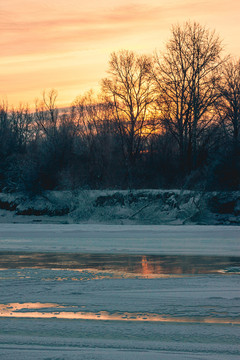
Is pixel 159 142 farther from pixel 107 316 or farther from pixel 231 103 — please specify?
pixel 107 316

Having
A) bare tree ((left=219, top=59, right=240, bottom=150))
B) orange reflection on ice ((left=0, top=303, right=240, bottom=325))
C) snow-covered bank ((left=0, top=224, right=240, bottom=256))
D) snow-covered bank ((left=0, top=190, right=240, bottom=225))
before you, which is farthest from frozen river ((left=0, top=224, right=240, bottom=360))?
bare tree ((left=219, top=59, right=240, bottom=150))

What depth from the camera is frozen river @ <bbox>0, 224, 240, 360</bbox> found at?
19.1 ft

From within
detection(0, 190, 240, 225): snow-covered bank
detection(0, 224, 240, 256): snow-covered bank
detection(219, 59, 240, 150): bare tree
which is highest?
detection(219, 59, 240, 150): bare tree

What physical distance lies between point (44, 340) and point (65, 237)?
1307 cm

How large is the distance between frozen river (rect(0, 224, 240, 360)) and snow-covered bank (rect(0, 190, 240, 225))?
12.8 meters

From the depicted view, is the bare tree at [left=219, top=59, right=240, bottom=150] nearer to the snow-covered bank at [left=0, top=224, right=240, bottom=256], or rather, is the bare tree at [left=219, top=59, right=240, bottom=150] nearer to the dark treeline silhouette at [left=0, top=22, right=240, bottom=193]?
the dark treeline silhouette at [left=0, top=22, right=240, bottom=193]

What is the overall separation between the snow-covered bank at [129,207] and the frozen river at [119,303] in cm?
1282

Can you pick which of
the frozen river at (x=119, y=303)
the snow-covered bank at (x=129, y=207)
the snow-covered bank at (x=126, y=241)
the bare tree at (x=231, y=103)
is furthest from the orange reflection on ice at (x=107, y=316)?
the bare tree at (x=231, y=103)

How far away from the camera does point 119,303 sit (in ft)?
25.8

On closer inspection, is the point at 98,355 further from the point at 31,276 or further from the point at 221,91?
the point at 221,91

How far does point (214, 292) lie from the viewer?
337 inches

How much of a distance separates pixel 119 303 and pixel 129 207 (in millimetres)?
21477

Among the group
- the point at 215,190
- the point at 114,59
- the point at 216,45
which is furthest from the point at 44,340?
the point at 114,59

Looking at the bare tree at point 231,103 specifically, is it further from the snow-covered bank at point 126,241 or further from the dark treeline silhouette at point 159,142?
the snow-covered bank at point 126,241
